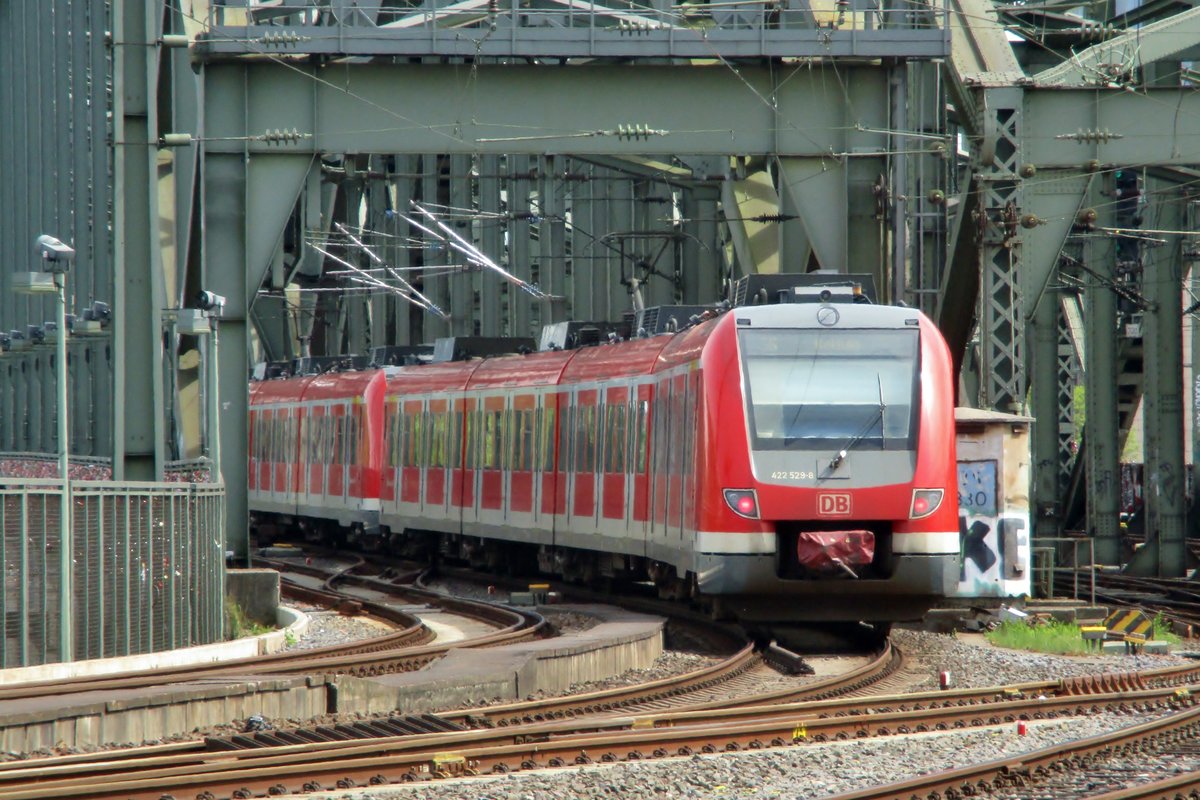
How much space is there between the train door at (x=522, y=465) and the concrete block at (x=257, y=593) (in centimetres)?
421

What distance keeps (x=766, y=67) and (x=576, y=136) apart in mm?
2312

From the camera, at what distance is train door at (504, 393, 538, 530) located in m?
25.1

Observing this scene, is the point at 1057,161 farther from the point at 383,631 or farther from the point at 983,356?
the point at 383,631

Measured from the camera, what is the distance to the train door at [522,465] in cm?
2511

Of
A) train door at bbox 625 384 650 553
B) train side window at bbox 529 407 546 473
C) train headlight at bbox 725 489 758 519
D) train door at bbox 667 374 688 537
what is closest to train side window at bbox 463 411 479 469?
train side window at bbox 529 407 546 473

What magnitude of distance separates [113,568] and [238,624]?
13.7 ft

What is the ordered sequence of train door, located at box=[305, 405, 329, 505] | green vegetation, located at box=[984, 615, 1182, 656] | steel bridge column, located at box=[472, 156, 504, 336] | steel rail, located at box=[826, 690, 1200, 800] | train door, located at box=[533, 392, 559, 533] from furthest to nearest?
1. steel bridge column, located at box=[472, 156, 504, 336]
2. train door, located at box=[305, 405, 329, 505]
3. train door, located at box=[533, 392, 559, 533]
4. green vegetation, located at box=[984, 615, 1182, 656]
5. steel rail, located at box=[826, 690, 1200, 800]

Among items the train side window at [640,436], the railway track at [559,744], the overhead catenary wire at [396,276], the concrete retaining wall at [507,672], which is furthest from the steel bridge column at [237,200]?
the railway track at [559,744]

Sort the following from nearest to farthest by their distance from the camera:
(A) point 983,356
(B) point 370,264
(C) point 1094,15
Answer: (A) point 983,356 → (C) point 1094,15 → (B) point 370,264

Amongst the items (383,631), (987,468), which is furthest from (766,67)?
(383,631)

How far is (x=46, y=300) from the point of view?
38500 mm

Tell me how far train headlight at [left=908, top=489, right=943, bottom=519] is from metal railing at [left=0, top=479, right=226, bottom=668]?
6.31 metres

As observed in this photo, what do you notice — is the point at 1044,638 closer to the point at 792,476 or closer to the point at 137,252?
the point at 792,476

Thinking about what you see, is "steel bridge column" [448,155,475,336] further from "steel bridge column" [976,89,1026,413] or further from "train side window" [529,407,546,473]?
"steel bridge column" [976,89,1026,413]
